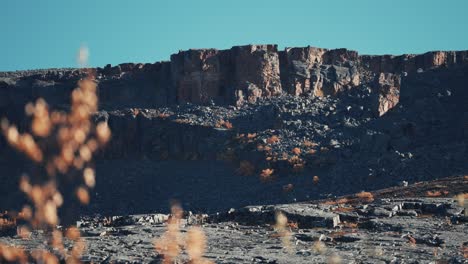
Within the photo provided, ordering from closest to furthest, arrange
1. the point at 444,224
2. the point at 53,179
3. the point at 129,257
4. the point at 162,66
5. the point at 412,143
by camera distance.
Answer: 1. the point at 53,179
2. the point at 129,257
3. the point at 444,224
4. the point at 412,143
5. the point at 162,66

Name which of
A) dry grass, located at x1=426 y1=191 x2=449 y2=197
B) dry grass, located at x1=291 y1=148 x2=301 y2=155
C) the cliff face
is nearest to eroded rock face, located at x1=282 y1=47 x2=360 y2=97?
the cliff face

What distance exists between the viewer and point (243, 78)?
182 ft

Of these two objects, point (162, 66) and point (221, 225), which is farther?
point (162, 66)

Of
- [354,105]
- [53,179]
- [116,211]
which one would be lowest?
[116,211]

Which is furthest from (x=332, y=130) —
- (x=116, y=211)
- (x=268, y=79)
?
(x=116, y=211)

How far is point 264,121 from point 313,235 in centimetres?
3363

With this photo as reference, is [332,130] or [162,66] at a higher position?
[162,66]

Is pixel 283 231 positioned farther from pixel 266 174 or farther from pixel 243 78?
pixel 243 78

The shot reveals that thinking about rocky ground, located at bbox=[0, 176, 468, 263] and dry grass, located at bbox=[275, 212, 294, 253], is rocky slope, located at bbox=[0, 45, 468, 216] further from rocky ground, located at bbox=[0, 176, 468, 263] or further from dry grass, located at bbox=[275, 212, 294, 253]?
dry grass, located at bbox=[275, 212, 294, 253]

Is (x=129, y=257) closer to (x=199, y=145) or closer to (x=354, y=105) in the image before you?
(x=199, y=145)

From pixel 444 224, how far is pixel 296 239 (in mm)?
4753

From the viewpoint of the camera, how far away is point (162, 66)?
6025cm

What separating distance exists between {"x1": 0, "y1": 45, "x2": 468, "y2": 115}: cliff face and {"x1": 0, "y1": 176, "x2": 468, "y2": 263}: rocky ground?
30.3 m

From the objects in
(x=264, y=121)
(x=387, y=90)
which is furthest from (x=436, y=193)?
(x=387, y=90)
